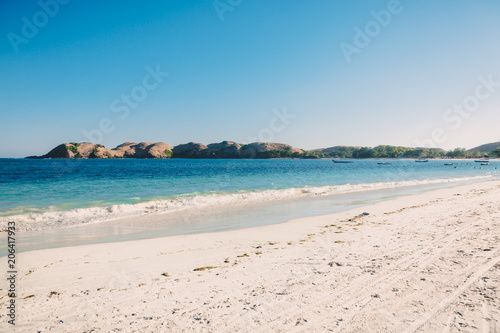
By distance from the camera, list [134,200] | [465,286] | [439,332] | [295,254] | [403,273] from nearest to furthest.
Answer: [439,332] → [465,286] → [403,273] → [295,254] → [134,200]

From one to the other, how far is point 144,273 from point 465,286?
6546 mm

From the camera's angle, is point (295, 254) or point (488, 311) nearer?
point (488, 311)

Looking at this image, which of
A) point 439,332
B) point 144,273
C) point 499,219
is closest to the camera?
point 439,332

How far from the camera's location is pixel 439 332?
10.9ft

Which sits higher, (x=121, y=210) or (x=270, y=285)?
(x=270, y=285)

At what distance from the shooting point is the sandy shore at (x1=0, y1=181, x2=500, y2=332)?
3.66m

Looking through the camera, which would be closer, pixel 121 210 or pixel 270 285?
pixel 270 285

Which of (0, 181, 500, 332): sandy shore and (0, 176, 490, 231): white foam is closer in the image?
(0, 181, 500, 332): sandy shore

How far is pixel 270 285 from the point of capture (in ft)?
15.9

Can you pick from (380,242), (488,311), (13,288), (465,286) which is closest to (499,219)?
(380,242)

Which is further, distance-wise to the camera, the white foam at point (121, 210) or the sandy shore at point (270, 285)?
the white foam at point (121, 210)

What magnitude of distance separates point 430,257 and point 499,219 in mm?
6783

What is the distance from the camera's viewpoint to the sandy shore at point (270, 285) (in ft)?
12.0

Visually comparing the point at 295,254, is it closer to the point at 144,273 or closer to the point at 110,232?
the point at 144,273
